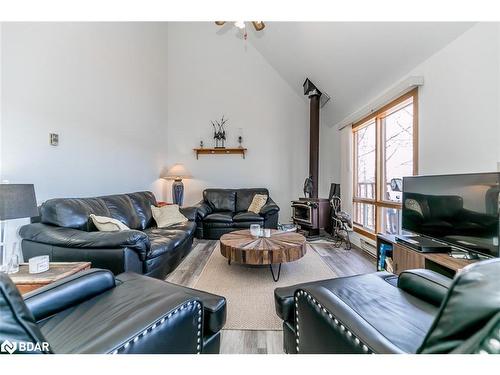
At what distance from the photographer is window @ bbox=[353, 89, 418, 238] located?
2.66 m

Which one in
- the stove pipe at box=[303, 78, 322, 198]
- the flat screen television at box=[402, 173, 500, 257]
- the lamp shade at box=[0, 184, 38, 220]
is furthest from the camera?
the stove pipe at box=[303, 78, 322, 198]

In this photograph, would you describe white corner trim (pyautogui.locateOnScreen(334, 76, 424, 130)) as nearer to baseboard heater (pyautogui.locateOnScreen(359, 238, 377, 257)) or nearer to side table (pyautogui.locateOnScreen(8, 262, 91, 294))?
baseboard heater (pyautogui.locateOnScreen(359, 238, 377, 257))

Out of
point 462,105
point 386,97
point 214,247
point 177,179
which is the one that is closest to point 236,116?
point 177,179

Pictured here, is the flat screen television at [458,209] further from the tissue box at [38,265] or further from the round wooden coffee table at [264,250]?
the tissue box at [38,265]

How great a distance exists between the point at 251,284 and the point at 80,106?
286 cm

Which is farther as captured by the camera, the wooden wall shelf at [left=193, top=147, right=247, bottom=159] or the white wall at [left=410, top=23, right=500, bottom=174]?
the wooden wall shelf at [left=193, top=147, right=247, bottom=159]

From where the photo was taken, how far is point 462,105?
183cm

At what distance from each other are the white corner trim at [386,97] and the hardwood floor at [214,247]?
2.04 meters

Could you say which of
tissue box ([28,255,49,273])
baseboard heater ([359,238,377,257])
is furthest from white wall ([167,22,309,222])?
tissue box ([28,255,49,273])

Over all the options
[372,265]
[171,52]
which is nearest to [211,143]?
[171,52]

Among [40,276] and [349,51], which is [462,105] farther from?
[40,276]

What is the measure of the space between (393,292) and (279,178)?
3.93 m

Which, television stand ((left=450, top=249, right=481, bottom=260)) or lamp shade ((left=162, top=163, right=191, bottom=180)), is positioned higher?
lamp shade ((left=162, top=163, right=191, bottom=180))

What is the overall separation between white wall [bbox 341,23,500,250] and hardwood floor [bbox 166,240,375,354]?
1.38m
